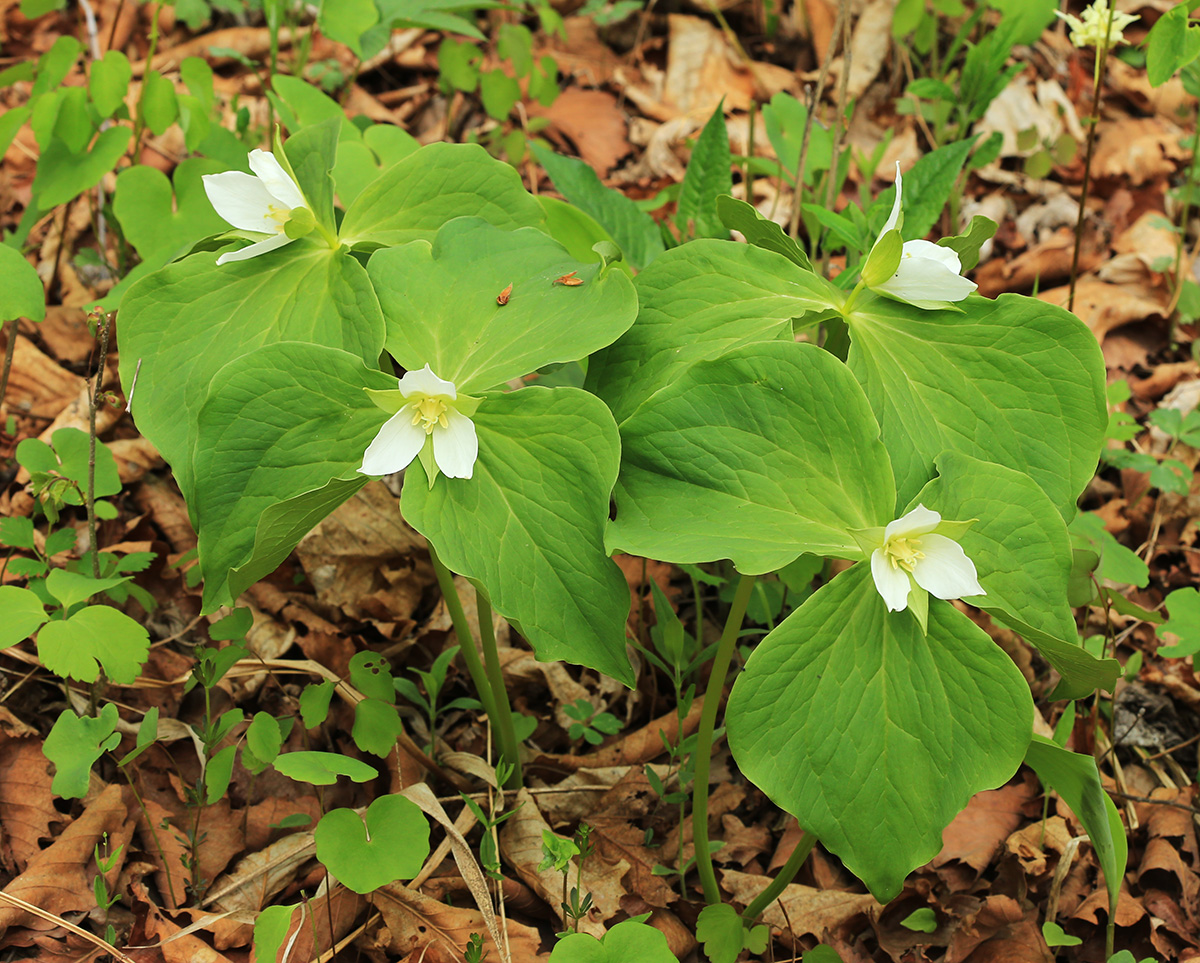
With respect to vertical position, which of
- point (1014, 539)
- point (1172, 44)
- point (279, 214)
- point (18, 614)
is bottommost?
point (18, 614)

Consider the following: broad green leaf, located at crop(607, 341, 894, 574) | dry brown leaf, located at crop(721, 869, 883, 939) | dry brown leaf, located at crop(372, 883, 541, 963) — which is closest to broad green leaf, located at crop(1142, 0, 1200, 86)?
broad green leaf, located at crop(607, 341, 894, 574)

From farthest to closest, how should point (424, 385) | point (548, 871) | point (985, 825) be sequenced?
point (985, 825), point (548, 871), point (424, 385)

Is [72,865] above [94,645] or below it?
below

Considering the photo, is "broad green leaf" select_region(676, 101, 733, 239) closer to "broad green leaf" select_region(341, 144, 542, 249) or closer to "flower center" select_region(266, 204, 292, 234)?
"broad green leaf" select_region(341, 144, 542, 249)

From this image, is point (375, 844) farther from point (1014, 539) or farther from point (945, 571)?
point (1014, 539)

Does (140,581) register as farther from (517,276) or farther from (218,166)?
(517,276)

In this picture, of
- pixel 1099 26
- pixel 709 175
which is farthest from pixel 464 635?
pixel 1099 26

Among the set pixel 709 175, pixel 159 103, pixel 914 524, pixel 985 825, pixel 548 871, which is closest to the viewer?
pixel 914 524
